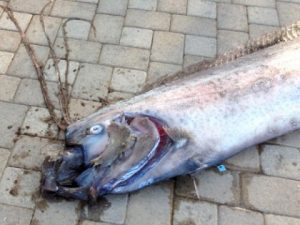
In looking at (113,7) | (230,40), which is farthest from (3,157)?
(230,40)

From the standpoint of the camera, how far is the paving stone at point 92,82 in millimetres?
3875

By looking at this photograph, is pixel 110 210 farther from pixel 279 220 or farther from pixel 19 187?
pixel 279 220

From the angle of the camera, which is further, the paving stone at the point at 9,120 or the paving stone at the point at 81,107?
the paving stone at the point at 81,107

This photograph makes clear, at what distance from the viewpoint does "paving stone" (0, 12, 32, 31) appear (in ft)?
14.3

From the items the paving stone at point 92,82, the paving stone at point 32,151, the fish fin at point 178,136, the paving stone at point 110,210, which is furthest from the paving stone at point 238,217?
the paving stone at point 92,82

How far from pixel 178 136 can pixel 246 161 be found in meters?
0.59

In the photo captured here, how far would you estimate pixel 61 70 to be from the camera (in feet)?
13.2

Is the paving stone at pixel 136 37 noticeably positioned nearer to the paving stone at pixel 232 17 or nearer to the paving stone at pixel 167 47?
the paving stone at pixel 167 47

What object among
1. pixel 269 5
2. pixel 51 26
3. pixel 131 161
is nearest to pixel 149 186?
pixel 131 161

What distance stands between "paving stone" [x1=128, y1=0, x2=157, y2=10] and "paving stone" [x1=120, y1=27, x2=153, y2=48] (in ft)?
1.03

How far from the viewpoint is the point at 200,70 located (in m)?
3.83

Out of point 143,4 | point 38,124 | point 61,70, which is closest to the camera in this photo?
point 38,124

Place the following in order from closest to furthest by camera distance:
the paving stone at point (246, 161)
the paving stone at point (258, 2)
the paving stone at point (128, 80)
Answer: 1. the paving stone at point (246, 161)
2. the paving stone at point (128, 80)
3. the paving stone at point (258, 2)

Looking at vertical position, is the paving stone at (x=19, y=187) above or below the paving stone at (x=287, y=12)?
below
